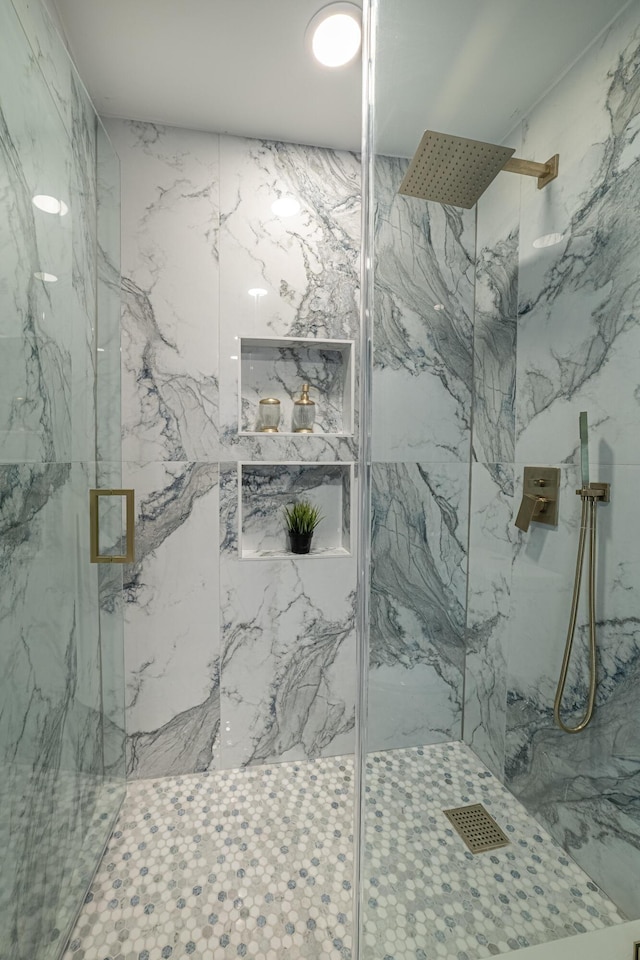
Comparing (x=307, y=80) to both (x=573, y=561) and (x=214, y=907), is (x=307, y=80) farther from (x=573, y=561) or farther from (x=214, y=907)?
(x=214, y=907)

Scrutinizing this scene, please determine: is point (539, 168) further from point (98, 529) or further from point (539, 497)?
point (98, 529)

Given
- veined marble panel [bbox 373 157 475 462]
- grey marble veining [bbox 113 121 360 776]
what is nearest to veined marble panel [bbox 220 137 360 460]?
grey marble veining [bbox 113 121 360 776]

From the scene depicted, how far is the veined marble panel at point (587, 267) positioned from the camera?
781 millimetres

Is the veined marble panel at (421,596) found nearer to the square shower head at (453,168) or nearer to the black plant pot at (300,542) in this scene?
the square shower head at (453,168)

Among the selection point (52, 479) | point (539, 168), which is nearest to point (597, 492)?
point (539, 168)

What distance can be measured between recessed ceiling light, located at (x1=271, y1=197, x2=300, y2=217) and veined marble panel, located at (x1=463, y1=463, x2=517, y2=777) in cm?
145

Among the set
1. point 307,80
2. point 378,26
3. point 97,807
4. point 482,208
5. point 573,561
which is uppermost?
point 307,80

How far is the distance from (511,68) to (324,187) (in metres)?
1.22

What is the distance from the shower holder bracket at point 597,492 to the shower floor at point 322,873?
0.53m

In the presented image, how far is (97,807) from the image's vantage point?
149 cm

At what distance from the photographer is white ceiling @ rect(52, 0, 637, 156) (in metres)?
0.82

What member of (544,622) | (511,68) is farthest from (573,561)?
(511,68)

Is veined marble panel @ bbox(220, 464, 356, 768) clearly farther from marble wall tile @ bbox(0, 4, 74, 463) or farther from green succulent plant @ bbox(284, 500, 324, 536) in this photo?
marble wall tile @ bbox(0, 4, 74, 463)

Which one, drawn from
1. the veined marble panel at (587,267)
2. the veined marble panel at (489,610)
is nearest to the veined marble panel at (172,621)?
the veined marble panel at (489,610)
